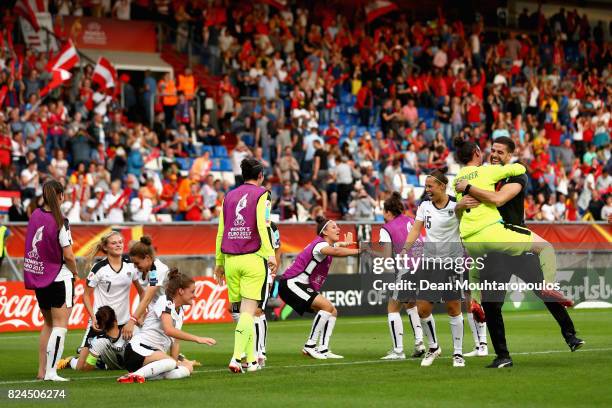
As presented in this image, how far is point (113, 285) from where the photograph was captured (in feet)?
51.2

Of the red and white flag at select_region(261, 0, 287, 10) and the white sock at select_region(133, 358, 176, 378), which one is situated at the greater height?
the red and white flag at select_region(261, 0, 287, 10)

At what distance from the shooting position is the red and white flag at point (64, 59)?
31078mm

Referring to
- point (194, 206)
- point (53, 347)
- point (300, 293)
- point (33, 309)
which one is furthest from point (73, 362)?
point (194, 206)

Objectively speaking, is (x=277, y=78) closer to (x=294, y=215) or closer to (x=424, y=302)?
(x=294, y=215)

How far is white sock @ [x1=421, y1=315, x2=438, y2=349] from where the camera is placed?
47.0ft

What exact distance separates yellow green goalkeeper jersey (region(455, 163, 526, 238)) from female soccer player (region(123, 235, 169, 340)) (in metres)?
3.71

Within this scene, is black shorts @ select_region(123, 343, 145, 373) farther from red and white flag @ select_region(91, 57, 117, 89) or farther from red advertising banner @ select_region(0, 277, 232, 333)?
red and white flag @ select_region(91, 57, 117, 89)

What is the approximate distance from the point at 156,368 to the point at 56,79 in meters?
18.9

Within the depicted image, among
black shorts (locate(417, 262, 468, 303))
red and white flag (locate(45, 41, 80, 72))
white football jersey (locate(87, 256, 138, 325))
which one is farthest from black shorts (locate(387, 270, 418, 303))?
red and white flag (locate(45, 41, 80, 72))

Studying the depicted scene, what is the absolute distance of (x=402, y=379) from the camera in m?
12.6

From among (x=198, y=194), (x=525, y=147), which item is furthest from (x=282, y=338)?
(x=525, y=147)

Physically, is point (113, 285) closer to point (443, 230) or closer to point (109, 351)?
point (109, 351)

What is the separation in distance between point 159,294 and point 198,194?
14.6m

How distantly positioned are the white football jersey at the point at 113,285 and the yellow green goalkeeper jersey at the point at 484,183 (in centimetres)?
456
